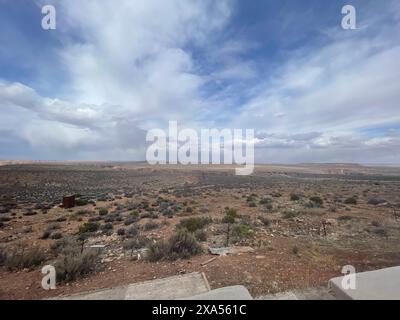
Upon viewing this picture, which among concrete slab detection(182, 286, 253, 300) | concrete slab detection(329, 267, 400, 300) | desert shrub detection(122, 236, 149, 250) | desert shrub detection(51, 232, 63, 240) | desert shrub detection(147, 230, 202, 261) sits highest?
concrete slab detection(329, 267, 400, 300)

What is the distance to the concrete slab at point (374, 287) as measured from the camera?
3.46 meters

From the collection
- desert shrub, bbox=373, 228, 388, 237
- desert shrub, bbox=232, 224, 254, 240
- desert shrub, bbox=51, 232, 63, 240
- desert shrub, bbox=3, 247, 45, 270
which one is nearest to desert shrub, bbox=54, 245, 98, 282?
desert shrub, bbox=3, 247, 45, 270

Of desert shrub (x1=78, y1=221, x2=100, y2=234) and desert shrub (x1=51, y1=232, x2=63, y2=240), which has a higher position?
desert shrub (x1=78, y1=221, x2=100, y2=234)

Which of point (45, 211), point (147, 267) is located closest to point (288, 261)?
point (147, 267)

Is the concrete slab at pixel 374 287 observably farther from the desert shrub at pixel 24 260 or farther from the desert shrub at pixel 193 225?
the desert shrub at pixel 24 260

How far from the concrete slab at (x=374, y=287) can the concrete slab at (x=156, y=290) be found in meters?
2.45

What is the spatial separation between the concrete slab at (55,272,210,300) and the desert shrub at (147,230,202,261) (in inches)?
63.6

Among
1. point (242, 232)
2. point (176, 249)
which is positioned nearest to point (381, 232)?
point (242, 232)

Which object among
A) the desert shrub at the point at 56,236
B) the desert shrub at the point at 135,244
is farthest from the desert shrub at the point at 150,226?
the desert shrub at the point at 56,236

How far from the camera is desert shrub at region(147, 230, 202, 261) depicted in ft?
22.9

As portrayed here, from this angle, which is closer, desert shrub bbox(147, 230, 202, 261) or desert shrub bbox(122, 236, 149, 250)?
desert shrub bbox(147, 230, 202, 261)

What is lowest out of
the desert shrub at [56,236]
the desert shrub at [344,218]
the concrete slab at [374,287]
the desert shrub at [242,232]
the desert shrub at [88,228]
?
the desert shrub at [56,236]

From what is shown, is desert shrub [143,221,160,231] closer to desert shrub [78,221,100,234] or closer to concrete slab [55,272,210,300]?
desert shrub [78,221,100,234]
